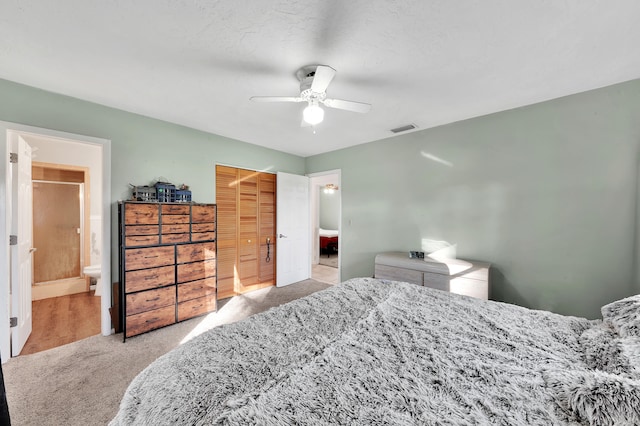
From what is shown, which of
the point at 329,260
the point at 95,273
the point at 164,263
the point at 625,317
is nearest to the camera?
the point at 625,317

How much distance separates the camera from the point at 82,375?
197cm

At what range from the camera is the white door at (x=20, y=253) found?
223cm

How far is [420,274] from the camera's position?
2967 millimetres

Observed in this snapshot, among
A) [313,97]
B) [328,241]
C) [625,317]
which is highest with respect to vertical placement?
[313,97]

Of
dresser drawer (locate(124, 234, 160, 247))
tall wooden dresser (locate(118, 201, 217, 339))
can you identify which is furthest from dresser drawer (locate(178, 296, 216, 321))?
dresser drawer (locate(124, 234, 160, 247))

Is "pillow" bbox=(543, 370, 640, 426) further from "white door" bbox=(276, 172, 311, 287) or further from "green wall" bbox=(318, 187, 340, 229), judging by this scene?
"green wall" bbox=(318, 187, 340, 229)

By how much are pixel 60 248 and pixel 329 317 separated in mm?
4903

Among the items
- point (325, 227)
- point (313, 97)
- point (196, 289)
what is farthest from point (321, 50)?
point (325, 227)

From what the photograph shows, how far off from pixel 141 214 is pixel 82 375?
4.63ft

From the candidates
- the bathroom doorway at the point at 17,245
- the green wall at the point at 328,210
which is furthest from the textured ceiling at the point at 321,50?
the green wall at the point at 328,210

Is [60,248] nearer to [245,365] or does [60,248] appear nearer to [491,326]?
[245,365]

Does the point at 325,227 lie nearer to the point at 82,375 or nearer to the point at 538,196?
the point at 538,196

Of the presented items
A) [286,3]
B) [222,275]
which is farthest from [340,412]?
[222,275]

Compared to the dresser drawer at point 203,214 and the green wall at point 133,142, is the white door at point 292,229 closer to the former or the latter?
the green wall at point 133,142
